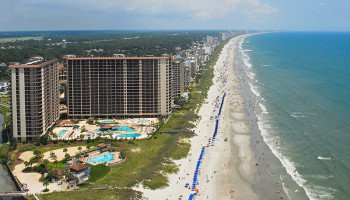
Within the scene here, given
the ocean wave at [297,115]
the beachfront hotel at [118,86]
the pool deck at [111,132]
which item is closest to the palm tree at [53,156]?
the pool deck at [111,132]

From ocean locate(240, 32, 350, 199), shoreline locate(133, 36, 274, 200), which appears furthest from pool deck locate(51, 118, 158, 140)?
ocean locate(240, 32, 350, 199)

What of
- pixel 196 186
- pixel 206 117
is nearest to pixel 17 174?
pixel 196 186

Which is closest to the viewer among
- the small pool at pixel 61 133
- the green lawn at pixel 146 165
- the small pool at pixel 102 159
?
the green lawn at pixel 146 165

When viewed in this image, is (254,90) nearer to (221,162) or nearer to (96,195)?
(221,162)

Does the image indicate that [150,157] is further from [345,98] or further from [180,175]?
[345,98]

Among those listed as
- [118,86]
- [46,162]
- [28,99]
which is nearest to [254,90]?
[118,86]

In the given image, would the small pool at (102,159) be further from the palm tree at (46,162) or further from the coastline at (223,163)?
the coastline at (223,163)
